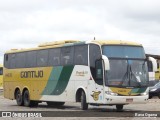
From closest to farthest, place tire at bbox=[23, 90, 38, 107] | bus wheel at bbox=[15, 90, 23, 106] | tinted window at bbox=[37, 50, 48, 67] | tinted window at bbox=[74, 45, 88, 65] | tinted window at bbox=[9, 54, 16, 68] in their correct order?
tinted window at bbox=[74, 45, 88, 65]
tinted window at bbox=[37, 50, 48, 67]
tire at bbox=[23, 90, 38, 107]
bus wheel at bbox=[15, 90, 23, 106]
tinted window at bbox=[9, 54, 16, 68]

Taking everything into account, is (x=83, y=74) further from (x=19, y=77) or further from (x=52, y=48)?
(x=19, y=77)

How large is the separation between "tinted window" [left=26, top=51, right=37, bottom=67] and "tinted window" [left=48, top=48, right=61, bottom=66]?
1.79 metres

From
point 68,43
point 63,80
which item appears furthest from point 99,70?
point 68,43

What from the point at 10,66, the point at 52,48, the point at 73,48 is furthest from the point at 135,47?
the point at 10,66

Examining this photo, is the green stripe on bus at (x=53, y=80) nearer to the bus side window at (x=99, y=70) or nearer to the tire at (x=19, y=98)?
the tire at (x=19, y=98)

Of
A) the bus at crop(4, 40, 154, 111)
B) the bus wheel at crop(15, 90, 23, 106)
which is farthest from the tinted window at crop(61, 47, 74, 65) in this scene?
the bus wheel at crop(15, 90, 23, 106)

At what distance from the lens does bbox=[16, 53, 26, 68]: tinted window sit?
29312mm

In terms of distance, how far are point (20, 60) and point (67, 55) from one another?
18.1ft

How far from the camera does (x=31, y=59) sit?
28.4m

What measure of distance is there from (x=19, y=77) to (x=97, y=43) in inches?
335

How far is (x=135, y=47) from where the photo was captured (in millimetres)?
23266

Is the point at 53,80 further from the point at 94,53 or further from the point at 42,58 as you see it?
the point at 94,53

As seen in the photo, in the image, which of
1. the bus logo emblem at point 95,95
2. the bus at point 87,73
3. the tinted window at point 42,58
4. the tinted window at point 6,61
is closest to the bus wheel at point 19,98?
the bus at point 87,73

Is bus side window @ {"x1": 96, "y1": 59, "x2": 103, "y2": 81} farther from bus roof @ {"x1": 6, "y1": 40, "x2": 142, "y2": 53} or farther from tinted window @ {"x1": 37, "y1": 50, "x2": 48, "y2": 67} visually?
tinted window @ {"x1": 37, "y1": 50, "x2": 48, "y2": 67}
